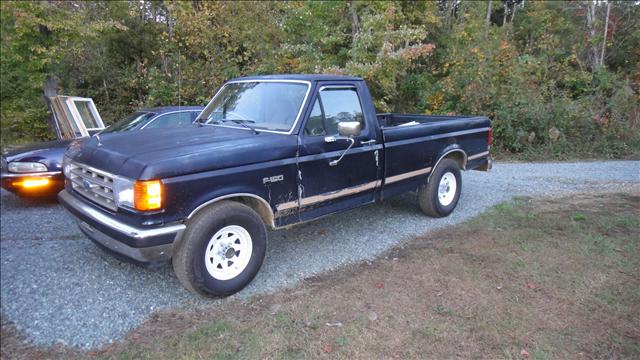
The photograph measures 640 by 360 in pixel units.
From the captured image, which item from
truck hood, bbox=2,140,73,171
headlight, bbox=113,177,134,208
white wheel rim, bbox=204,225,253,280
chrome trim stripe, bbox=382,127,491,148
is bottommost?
white wheel rim, bbox=204,225,253,280

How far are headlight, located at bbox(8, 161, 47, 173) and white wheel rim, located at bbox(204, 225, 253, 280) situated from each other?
3591mm

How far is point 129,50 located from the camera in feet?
49.3

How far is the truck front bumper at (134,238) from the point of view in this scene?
3.38 metres

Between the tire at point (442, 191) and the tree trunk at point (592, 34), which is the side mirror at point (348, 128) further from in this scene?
the tree trunk at point (592, 34)

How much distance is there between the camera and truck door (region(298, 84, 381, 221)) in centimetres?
439

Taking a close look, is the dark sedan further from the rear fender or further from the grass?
the rear fender

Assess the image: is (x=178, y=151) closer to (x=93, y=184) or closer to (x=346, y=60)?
(x=93, y=184)

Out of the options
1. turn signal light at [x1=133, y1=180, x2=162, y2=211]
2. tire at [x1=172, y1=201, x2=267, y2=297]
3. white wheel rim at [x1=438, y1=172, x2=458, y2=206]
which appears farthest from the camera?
white wheel rim at [x1=438, y1=172, x2=458, y2=206]

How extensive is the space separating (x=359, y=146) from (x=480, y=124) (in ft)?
9.17

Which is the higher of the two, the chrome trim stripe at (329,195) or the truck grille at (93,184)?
the truck grille at (93,184)

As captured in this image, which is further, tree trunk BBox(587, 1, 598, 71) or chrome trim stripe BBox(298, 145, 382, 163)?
tree trunk BBox(587, 1, 598, 71)

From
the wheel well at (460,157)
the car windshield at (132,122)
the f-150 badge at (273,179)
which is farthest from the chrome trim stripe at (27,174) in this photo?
the wheel well at (460,157)

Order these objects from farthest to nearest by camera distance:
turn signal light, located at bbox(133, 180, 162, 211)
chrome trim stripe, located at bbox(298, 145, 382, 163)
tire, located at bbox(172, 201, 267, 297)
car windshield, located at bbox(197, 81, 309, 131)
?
car windshield, located at bbox(197, 81, 309, 131) < chrome trim stripe, located at bbox(298, 145, 382, 163) < tire, located at bbox(172, 201, 267, 297) < turn signal light, located at bbox(133, 180, 162, 211)

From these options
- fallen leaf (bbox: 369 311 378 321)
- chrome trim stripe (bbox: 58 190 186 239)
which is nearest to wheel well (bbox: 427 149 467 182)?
fallen leaf (bbox: 369 311 378 321)
